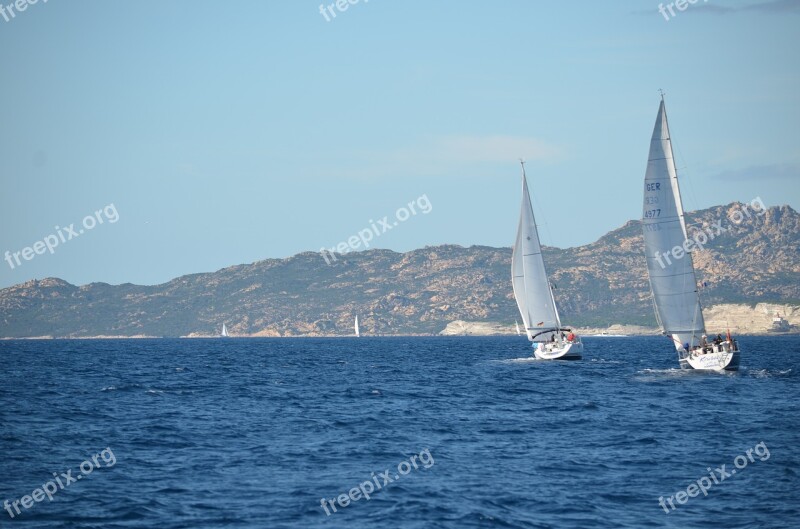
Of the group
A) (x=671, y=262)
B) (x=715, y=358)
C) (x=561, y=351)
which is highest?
(x=671, y=262)

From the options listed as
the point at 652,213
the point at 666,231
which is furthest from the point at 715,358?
the point at 652,213

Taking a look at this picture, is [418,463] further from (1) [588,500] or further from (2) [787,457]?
(2) [787,457]

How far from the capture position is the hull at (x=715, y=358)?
7575 cm

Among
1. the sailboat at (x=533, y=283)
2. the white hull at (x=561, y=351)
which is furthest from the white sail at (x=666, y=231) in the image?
the sailboat at (x=533, y=283)

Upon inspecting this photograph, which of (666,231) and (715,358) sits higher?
(666,231)

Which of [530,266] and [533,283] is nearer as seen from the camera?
[530,266]

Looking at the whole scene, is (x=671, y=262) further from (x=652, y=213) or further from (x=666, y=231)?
(x=652, y=213)

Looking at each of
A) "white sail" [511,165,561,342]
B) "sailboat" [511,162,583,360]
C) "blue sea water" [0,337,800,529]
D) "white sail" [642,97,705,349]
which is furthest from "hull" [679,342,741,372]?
"white sail" [511,165,561,342]

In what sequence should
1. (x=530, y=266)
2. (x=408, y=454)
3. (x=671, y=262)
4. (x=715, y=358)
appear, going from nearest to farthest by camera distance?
(x=408, y=454), (x=671, y=262), (x=715, y=358), (x=530, y=266)

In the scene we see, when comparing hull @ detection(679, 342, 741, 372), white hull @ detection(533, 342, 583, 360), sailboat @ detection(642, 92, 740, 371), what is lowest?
hull @ detection(679, 342, 741, 372)

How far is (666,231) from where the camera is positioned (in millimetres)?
74875

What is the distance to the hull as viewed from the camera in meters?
75.8

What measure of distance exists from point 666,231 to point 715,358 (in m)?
10.8

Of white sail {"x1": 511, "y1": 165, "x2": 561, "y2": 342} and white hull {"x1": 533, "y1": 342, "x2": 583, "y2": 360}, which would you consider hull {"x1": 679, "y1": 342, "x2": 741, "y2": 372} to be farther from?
white sail {"x1": 511, "y1": 165, "x2": 561, "y2": 342}
